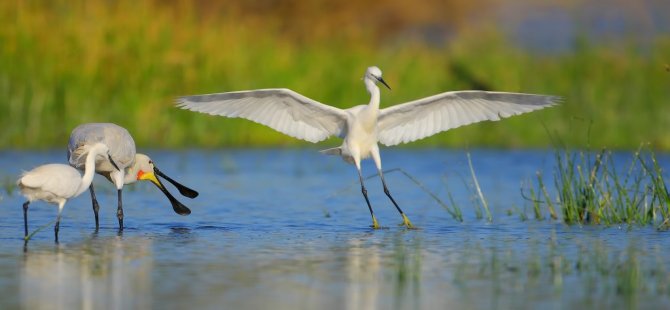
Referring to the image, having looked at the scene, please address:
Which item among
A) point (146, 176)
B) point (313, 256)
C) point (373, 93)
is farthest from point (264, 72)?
point (313, 256)

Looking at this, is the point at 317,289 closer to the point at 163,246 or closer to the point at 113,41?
the point at 163,246

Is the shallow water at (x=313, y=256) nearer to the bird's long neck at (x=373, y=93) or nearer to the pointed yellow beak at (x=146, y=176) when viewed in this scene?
the pointed yellow beak at (x=146, y=176)

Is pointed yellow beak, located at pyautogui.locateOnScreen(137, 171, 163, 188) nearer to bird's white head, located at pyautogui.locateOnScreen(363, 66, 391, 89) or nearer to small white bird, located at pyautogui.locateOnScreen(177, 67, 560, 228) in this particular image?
small white bird, located at pyautogui.locateOnScreen(177, 67, 560, 228)

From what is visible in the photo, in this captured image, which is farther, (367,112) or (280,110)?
(280,110)

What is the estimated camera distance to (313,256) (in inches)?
345

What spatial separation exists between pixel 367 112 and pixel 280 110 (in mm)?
919

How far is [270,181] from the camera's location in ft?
49.4

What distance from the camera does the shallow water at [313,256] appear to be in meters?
7.04

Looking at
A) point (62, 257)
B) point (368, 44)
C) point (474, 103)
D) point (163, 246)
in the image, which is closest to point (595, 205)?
point (474, 103)

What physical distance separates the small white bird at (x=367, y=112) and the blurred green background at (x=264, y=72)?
3751 millimetres

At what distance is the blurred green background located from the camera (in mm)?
16391

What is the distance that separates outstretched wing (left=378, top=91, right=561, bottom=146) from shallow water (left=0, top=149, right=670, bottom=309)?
823 mm

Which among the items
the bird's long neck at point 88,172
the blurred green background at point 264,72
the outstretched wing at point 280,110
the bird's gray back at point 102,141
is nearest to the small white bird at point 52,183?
the bird's long neck at point 88,172

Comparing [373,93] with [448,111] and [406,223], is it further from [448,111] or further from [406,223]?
[406,223]
